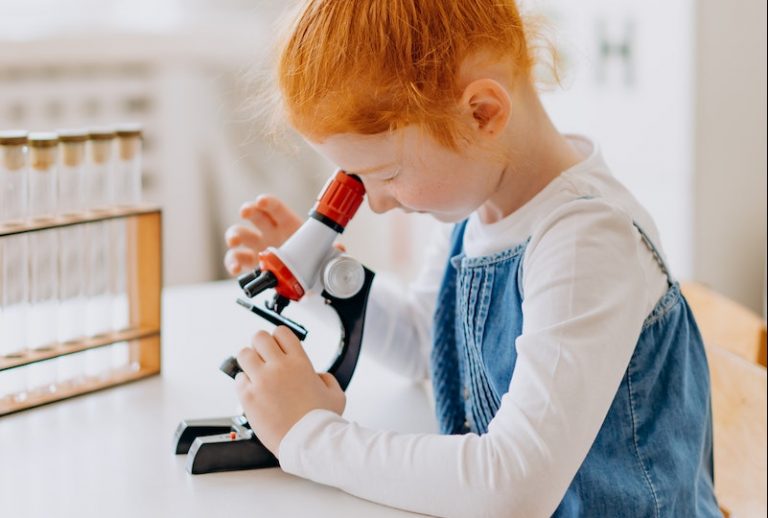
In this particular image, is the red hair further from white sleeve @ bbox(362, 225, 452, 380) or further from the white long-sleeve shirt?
white sleeve @ bbox(362, 225, 452, 380)

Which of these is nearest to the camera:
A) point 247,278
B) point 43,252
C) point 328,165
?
point 247,278

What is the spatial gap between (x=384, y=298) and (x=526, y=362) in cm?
40

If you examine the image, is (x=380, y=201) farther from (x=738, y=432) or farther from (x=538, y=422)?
(x=738, y=432)

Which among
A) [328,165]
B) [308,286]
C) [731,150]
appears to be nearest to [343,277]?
[308,286]

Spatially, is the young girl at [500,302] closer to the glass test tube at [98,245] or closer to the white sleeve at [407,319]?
the white sleeve at [407,319]

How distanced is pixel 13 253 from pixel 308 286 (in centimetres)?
31

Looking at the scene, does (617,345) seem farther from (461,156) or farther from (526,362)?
(461,156)

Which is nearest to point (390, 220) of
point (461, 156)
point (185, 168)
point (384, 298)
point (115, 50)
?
point (185, 168)

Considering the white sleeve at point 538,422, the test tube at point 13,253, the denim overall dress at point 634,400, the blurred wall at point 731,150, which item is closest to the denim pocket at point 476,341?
the denim overall dress at point 634,400

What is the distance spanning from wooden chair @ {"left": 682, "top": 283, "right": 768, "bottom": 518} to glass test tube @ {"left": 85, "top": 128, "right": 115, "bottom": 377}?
0.73 meters

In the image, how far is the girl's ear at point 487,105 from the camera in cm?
84

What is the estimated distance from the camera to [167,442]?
918mm

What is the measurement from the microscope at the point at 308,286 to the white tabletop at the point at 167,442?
0.08 feet

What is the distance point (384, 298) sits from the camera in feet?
3.84
